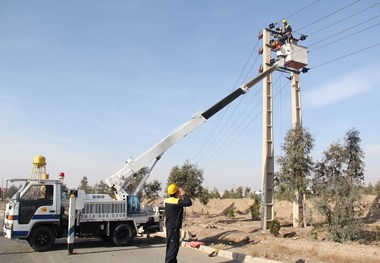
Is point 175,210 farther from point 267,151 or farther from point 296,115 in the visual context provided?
point 296,115

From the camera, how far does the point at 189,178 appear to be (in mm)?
28469

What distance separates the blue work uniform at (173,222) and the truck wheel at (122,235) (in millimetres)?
6576

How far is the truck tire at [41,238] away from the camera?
42.9ft

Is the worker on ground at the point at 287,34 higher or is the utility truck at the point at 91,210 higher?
the worker on ground at the point at 287,34

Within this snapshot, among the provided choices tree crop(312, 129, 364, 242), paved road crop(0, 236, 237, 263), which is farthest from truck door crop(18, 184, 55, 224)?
tree crop(312, 129, 364, 242)

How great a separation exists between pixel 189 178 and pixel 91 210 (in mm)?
14692

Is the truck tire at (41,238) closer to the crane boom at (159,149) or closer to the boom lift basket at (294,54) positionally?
the crane boom at (159,149)

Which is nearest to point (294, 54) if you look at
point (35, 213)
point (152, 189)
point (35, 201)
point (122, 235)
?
point (122, 235)

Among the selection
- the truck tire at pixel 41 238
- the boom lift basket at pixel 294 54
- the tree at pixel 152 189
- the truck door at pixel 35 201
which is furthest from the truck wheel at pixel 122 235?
the tree at pixel 152 189

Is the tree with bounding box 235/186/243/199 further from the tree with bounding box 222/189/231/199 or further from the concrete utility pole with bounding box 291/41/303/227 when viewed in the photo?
the concrete utility pole with bounding box 291/41/303/227

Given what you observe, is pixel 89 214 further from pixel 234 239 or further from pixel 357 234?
pixel 357 234

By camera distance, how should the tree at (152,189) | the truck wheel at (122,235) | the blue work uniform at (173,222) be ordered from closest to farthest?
1. the blue work uniform at (173,222)
2. the truck wheel at (122,235)
3. the tree at (152,189)

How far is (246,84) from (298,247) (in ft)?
24.9

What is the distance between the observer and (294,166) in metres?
21.2
